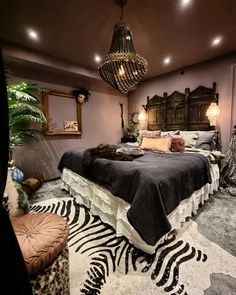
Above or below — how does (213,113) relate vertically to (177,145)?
above

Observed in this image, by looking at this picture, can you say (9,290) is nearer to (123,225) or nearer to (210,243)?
(123,225)

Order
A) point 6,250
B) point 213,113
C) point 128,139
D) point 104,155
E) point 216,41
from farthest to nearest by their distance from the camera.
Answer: point 128,139 < point 213,113 < point 216,41 < point 104,155 < point 6,250

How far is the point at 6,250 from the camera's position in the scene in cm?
51

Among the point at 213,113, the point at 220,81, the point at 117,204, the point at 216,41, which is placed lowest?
the point at 117,204

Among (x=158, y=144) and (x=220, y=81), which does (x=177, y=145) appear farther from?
(x=220, y=81)

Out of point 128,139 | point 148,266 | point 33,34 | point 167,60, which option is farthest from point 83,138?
point 148,266

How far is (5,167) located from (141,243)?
1.39 m

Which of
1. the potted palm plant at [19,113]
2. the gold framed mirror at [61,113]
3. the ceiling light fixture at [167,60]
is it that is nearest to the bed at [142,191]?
the potted palm plant at [19,113]

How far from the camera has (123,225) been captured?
5.66 feet

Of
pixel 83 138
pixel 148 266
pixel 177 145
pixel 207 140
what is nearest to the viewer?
pixel 148 266

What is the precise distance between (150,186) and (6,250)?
3.76 ft

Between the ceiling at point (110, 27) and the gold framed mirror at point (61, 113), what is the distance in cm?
74

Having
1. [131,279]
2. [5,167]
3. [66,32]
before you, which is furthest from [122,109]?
[5,167]

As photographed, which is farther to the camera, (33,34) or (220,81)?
(220,81)
